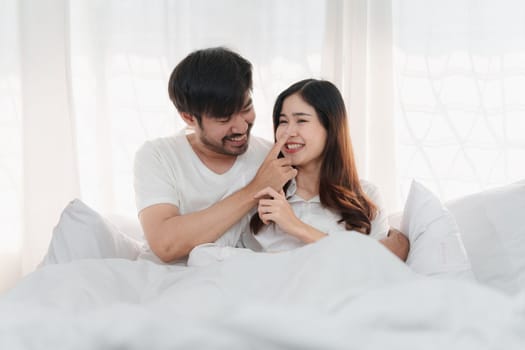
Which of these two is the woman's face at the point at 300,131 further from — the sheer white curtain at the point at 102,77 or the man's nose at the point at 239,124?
the sheer white curtain at the point at 102,77

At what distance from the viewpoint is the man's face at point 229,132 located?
1.96 metres

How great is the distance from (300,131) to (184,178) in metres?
0.39

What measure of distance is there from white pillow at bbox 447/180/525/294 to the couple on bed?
208 mm

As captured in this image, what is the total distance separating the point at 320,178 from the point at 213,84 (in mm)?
443

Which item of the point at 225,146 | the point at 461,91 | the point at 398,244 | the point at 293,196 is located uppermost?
the point at 461,91

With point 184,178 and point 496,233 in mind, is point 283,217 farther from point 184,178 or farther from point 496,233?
point 496,233

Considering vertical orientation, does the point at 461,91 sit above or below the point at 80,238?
above

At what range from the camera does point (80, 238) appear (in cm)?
191

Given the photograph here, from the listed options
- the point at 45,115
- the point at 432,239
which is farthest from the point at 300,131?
the point at 45,115

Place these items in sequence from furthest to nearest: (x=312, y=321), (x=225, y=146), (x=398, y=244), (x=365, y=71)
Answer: (x=365, y=71) → (x=225, y=146) → (x=398, y=244) → (x=312, y=321)

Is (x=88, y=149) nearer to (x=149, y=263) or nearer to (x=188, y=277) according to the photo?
(x=149, y=263)

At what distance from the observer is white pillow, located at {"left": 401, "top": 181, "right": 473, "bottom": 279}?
1732 mm

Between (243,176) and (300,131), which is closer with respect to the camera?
(300,131)

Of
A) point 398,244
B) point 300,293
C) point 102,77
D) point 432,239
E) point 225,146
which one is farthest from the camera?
point 102,77
